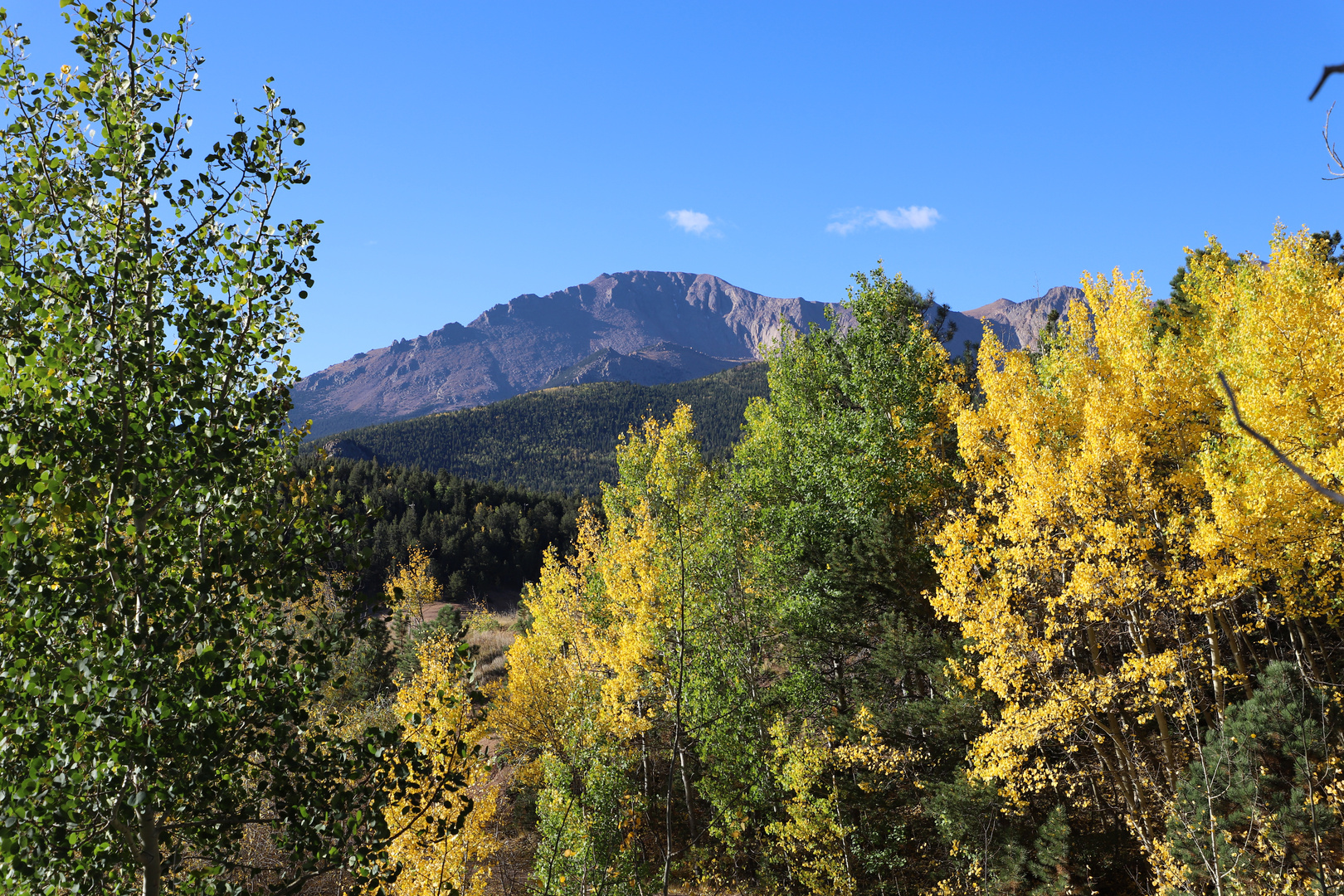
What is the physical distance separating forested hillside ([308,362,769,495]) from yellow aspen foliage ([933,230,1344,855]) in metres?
118

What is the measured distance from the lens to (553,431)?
172 meters

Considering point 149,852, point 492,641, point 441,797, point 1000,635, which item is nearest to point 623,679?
point 441,797

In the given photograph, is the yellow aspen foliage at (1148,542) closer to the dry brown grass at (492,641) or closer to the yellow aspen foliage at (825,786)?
the yellow aspen foliage at (825,786)

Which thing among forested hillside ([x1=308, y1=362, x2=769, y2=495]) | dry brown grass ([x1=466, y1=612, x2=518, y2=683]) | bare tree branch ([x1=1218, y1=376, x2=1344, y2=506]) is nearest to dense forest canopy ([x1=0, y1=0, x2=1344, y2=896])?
bare tree branch ([x1=1218, y1=376, x2=1344, y2=506])

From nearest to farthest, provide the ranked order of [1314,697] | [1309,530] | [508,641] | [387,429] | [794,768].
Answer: [1309,530] < [1314,697] < [794,768] < [508,641] < [387,429]

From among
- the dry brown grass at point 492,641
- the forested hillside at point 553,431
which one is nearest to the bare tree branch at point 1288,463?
the dry brown grass at point 492,641

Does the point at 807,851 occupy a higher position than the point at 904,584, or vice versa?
the point at 904,584

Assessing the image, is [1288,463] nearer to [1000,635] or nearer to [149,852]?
[149,852]

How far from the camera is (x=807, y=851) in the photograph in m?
15.1

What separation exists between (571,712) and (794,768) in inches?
206

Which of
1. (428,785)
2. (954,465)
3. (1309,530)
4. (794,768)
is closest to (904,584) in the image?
(954,465)

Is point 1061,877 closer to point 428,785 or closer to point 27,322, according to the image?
point 428,785

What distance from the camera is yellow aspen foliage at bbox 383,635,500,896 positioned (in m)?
4.51

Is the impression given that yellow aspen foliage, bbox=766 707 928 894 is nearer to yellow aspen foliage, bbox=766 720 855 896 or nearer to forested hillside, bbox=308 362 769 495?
yellow aspen foliage, bbox=766 720 855 896
